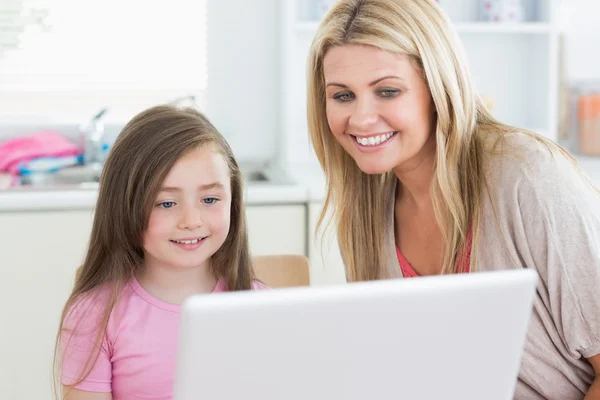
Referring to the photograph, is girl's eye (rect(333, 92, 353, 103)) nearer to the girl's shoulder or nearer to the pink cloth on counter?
the girl's shoulder

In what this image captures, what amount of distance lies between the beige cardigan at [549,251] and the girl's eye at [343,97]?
267 mm

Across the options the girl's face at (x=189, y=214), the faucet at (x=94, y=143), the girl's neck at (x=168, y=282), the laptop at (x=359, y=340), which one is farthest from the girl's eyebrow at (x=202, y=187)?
the faucet at (x=94, y=143)

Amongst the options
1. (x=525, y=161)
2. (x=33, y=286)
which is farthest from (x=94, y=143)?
(x=525, y=161)

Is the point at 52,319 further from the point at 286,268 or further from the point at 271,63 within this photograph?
the point at 271,63

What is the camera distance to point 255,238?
242cm

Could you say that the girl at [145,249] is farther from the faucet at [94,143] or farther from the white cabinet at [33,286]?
the faucet at [94,143]

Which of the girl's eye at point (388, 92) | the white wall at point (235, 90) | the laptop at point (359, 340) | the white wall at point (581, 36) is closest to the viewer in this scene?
the laptop at point (359, 340)

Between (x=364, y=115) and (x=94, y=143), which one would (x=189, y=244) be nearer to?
(x=364, y=115)

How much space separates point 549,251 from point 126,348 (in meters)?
0.70

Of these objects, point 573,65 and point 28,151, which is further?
Answer: point 573,65

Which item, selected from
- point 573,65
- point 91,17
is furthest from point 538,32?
point 91,17

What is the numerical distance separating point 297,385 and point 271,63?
2203 millimetres

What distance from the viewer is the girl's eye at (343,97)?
4.81ft

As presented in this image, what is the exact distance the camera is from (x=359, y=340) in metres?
0.76
